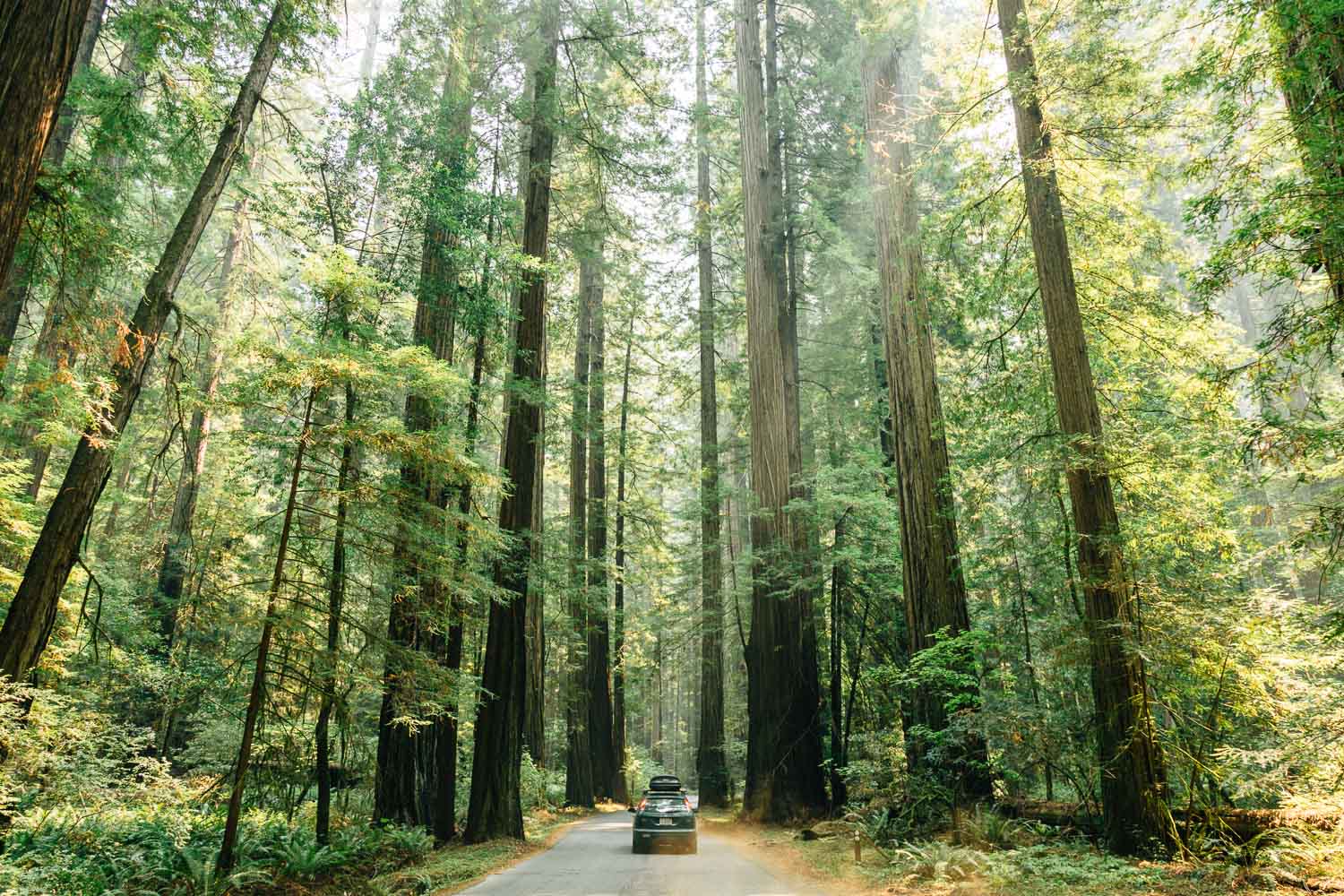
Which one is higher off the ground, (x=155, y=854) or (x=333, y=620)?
(x=333, y=620)

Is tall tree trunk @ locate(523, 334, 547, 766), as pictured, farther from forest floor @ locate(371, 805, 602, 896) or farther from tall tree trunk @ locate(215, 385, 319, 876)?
tall tree trunk @ locate(215, 385, 319, 876)

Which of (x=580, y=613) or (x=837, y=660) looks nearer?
(x=837, y=660)

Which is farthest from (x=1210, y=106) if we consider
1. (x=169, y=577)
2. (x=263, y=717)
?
(x=169, y=577)

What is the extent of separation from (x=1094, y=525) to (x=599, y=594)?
13.6 meters

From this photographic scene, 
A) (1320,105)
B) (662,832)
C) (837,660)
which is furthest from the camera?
(837,660)

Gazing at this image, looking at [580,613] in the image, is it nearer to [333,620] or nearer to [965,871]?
[333,620]

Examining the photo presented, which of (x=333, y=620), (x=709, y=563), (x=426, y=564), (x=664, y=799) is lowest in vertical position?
(x=664, y=799)

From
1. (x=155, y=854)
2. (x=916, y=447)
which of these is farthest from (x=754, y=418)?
(x=155, y=854)

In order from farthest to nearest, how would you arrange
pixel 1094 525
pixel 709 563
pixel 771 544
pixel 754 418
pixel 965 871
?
pixel 709 563, pixel 754 418, pixel 771 544, pixel 1094 525, pixel 965 871

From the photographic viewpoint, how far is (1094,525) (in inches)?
301

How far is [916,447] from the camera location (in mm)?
10852

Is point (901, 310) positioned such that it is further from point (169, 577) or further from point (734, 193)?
point (169, 577)

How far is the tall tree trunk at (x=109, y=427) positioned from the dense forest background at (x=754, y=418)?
0.19ft

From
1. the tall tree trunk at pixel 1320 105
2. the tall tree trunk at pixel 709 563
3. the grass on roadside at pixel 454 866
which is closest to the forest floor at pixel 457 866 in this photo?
the grass on roadside at pixel 454 866
